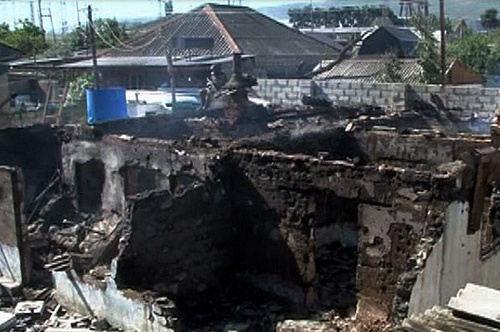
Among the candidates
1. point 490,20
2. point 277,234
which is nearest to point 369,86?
point 277,234

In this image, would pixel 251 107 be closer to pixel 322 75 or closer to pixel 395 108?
pixel 395 108

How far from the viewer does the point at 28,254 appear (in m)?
14.0

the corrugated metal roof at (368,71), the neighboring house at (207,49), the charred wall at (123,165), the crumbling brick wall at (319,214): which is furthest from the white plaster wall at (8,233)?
the corrugated metal roof at (368,71)

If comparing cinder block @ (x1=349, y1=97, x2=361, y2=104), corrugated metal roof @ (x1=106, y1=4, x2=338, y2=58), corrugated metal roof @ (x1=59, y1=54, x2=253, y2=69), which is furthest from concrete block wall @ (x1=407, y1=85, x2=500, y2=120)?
corrugated metal roof @ (x1=106, y1=4, x2=338, y2=58)

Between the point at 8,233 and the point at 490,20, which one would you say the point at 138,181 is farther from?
the point at 490,20

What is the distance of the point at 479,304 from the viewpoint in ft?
19.2

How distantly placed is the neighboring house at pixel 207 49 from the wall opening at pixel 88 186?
46.0ft

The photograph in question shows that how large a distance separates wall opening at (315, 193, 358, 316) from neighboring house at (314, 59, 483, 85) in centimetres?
1420

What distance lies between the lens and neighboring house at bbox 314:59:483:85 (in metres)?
26.1

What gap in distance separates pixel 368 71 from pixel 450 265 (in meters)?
21.8

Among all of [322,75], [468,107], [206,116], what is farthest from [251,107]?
[322,75]

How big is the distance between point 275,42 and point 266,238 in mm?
28025

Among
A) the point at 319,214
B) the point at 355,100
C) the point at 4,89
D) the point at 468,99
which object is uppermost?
the point at 4,89

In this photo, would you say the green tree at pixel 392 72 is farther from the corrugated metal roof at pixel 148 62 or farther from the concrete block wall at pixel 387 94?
the corrugated metal roof at pixel 148 62
